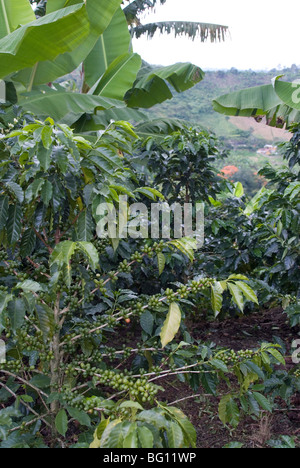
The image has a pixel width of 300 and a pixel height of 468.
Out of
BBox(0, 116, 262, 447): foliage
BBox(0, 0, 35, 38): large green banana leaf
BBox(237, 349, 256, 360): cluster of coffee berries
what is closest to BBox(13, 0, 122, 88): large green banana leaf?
BBox(0, 0, 35, 38): large green banana leaf

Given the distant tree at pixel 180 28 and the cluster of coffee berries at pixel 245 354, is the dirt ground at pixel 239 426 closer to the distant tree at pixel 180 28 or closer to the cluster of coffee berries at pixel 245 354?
the cluster of coffee berries at pixel 245 354

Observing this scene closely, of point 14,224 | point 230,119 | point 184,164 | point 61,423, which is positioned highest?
point 230,119

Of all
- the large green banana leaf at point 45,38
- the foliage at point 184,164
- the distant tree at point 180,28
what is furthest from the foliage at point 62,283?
the distant tree at point 180,28

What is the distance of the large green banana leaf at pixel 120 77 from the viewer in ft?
15.4

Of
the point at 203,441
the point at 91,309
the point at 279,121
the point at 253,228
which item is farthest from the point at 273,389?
the point at 279,121

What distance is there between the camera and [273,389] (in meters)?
2.02

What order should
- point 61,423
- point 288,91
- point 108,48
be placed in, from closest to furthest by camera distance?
point 61,423 < point 288,91 < point 108,48

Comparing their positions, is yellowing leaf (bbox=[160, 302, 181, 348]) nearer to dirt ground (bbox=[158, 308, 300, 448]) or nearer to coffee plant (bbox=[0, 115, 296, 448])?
coffee plant (bbox=[0, 115, 296, 448])

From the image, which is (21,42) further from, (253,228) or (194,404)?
(194,404)

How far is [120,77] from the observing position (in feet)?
15.4

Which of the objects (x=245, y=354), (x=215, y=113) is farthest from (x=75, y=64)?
(x=215, y=113)

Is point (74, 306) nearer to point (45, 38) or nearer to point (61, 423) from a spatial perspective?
point (61, 423)

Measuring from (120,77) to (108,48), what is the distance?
0.73 m

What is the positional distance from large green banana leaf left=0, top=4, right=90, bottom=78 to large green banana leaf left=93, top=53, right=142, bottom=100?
1.34 meters
